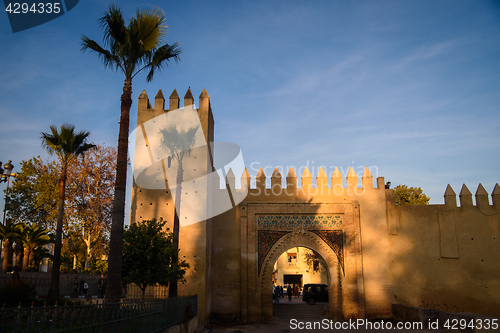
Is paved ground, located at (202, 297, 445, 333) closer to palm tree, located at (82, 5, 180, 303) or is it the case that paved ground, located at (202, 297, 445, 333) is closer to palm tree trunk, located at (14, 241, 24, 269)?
palm tree, located at (82, 5, 180, 303)

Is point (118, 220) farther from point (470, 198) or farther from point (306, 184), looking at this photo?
point (470, 198)

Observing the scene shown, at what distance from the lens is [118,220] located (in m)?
7.32

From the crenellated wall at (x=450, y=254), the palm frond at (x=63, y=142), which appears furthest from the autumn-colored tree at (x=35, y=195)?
the crenellated wall at (x=450, y=254)

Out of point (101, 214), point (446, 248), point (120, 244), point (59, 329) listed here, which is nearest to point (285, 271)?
point (101, 214)

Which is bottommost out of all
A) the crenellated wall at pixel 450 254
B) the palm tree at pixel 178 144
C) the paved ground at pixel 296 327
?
the paved ground at pixel 296 327

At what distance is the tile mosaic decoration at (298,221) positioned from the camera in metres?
15.0

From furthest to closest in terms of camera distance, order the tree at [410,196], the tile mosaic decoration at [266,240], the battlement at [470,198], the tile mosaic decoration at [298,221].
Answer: the tree at [410,196] < the tile mosaic decoration at [298,221] < the battlement at [470,198] < the tile mosaic decoration at [266,240]

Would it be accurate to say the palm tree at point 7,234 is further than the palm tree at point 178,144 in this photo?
Yes

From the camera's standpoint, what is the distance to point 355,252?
14.7 m

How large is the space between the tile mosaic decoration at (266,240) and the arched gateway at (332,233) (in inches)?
1.5

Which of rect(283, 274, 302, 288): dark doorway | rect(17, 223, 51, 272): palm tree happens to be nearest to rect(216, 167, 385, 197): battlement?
rect(17, 223, 51, 272): palm tree

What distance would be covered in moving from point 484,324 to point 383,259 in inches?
210

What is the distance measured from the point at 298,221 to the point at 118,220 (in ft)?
29.4

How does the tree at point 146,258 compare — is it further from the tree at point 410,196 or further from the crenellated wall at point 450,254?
the tree at point 410,196
